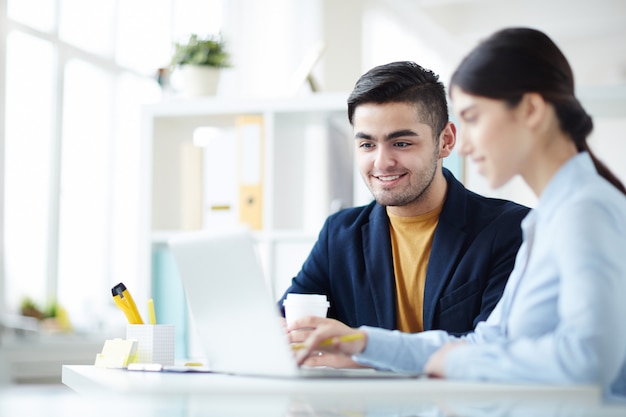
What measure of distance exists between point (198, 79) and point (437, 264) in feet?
7.61

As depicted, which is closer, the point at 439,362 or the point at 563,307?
the point at 563,307

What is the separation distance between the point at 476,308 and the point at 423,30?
575 cm

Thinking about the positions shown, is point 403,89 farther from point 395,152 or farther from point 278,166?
point 278,166

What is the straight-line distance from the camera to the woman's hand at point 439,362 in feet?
4.08

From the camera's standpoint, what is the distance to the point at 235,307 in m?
1.35

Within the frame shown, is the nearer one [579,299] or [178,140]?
[579,299]

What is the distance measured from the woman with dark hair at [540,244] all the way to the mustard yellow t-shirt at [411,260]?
0.62 m

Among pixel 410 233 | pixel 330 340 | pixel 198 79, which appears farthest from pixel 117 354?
pixel 198 79

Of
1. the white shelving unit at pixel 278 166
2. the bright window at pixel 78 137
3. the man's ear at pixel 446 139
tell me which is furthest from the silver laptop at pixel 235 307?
the bright window at pixel 78 137

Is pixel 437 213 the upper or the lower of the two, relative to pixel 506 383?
upper

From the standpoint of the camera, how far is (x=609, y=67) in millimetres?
9234

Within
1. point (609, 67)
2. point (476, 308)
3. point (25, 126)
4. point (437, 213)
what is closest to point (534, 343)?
A: point (476, 308)

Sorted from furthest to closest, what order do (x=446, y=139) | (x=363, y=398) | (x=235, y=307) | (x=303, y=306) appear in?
(x=446, y=139) < (x=303, y=306) < (x=235, y=307) < (x=363, y=398)

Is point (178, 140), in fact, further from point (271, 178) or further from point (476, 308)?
point (476, 308)
